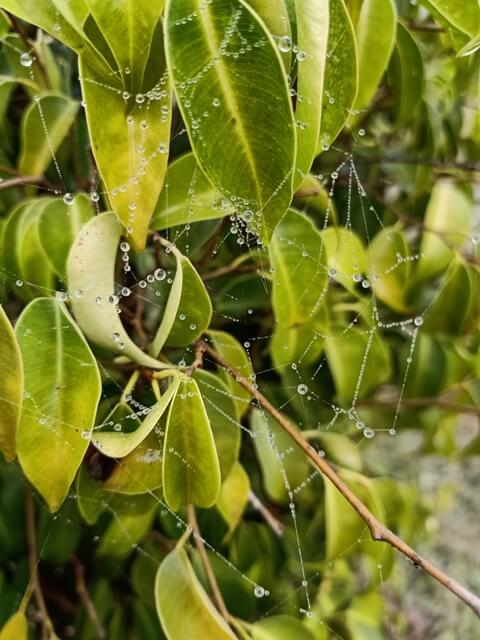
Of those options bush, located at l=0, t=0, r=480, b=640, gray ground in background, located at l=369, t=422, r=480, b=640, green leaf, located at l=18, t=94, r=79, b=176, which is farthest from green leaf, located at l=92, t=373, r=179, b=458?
gray ground in background, located at l=369, t=422, r=480, b=640

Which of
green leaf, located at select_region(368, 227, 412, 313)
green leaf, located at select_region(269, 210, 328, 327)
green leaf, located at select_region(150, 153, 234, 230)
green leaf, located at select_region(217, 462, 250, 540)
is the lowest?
green leaf, located at select_region(217, 462, 250, 540)

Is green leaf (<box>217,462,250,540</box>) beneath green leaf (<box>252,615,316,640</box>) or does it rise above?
above

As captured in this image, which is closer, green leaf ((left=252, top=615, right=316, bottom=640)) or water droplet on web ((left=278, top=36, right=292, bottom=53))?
water droplet on web ((left=278, top=36, right=292, bottom=53))

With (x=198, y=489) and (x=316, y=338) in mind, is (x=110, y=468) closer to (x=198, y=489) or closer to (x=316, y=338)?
(x=198, y=489)

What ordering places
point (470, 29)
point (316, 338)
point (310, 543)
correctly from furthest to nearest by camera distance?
point (310, 543)
point (316, 338)
point (470, 29)

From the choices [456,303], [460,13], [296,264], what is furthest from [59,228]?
[456,303]

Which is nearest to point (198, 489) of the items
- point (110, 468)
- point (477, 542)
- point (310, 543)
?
point (110, 468)

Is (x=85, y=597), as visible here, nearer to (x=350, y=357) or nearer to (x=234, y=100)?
(x=350, y=357)

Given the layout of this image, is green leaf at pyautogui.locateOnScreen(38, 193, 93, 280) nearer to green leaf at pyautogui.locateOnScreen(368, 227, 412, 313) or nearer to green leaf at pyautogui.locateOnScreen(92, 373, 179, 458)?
green leaf at pyautogui.locateOnScreen(92, 373, 179, 458)
